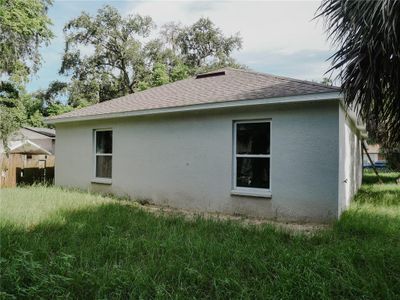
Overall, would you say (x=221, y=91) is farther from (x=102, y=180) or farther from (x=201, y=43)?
(x=201, y=43)

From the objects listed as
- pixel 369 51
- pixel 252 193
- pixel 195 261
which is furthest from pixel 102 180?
pixel 369 51

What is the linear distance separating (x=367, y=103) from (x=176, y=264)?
13.6ft

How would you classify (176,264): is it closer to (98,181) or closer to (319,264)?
(319,264)

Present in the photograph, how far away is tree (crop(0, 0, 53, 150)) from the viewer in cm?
1361

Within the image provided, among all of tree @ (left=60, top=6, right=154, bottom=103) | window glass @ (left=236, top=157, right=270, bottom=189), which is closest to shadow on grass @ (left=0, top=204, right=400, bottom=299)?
window glass @ (left=236, top=157, right=270, bottom=189)

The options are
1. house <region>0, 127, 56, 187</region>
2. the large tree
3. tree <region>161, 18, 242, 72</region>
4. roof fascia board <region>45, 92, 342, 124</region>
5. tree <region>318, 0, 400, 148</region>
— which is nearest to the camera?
tree <region>318, 0, 400, 148</region>

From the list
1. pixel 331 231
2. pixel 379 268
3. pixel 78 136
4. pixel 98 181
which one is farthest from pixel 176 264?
pixel 78 136

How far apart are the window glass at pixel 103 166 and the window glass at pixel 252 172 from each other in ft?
17.5

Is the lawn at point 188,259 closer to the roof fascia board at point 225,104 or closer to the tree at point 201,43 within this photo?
the roof fascia board at point 225,104

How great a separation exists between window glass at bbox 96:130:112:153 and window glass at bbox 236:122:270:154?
5.38m

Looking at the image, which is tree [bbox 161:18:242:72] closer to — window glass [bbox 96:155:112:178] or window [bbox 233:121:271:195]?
window glass [bbox 96:155:112:178]

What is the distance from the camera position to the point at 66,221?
6.89 metres

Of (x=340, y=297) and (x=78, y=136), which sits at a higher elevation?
(x=78, y=136)

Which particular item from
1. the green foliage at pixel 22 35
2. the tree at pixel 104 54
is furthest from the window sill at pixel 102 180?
the tree at pixel 104 54
